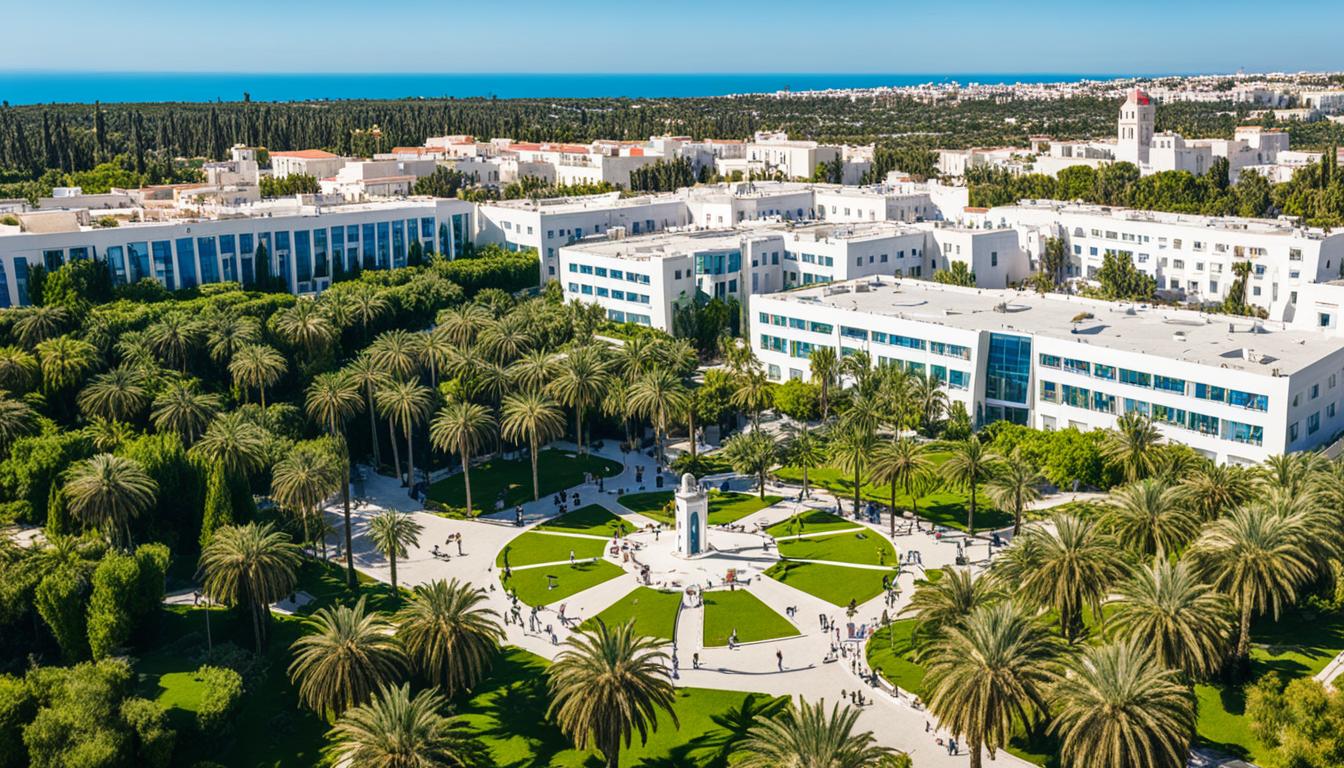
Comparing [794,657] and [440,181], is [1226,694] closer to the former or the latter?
[794,657]

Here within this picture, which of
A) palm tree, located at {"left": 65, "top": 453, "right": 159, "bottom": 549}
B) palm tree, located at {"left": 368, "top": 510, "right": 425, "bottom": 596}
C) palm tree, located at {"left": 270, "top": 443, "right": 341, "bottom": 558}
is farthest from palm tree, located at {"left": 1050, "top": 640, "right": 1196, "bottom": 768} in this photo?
palm tree, located at {"left": 65, "top": 453, "right": 159, "bottom": 549}

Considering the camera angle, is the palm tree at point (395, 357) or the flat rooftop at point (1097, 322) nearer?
the flat rooftop at point (1097, 322)

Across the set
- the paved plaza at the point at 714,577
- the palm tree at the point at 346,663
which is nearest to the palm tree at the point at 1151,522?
the paved plaza at the point at 714,577

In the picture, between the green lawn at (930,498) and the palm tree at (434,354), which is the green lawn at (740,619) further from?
the palm tree at (434,354)

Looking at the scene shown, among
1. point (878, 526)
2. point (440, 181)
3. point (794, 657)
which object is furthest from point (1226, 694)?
point (440, 181)

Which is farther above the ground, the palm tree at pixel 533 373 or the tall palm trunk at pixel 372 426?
the palm tree at pixel 533 373

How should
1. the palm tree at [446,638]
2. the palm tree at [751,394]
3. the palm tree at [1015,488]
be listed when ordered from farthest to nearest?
the palm tree at [751,394]
the palm tree at [1015,488]
the palm tree at [446,638]

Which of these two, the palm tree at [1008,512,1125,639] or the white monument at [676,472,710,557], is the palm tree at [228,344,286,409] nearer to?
the white monument at [676,472,710,557]
